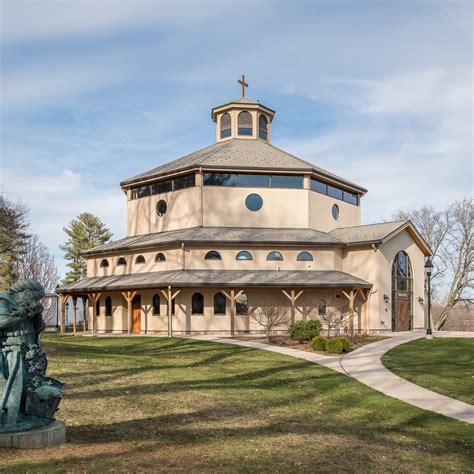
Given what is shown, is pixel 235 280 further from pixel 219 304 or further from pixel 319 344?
pixel 319 344

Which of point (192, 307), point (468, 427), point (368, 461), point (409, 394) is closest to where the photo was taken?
point (368, 461)

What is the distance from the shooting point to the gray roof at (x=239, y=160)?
31.8m

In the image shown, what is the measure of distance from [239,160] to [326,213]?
659 cm

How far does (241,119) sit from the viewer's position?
39.0 metres

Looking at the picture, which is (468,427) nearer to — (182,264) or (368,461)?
(368,461)

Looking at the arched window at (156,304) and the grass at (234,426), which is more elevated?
the arched window at (156,304)

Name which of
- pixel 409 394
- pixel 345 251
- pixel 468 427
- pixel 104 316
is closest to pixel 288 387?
pixel 409 394

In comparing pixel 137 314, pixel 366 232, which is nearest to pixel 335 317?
pixel 366 232

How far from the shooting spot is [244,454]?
23.2 feet

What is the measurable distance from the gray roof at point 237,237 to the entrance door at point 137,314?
318 centimetres

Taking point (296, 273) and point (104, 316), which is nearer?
point (296, 273)

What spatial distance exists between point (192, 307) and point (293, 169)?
10374mm

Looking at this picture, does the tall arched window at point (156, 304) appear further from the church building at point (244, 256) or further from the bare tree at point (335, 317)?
the bare tree at point (335, 317)

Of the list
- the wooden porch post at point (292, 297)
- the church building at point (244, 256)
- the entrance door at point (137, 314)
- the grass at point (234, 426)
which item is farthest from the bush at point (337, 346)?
the entrance door at point (137, 314)
